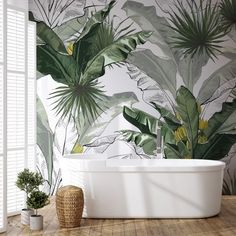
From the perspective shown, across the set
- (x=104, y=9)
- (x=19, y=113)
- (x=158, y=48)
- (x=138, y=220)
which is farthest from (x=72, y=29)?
(x=138, y=220)

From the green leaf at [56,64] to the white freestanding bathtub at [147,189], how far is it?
65.8 inches

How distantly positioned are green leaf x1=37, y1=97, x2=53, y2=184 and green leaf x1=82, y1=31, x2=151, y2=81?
738 mm

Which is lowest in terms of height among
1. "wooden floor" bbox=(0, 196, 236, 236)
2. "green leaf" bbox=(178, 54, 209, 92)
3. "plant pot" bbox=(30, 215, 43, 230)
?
"wooden floor" bbox=(0, 196, 236, 236)

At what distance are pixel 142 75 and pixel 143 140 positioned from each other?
2.82 feet

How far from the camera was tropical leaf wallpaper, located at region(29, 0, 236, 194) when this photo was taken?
638cm

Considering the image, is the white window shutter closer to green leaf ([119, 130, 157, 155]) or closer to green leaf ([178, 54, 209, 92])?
green leaf ([119, 130, 157, 155])

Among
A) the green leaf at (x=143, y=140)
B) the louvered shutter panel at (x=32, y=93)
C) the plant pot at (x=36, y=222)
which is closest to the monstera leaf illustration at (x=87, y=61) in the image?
the louvered shutter panel at (x=32, y=93)

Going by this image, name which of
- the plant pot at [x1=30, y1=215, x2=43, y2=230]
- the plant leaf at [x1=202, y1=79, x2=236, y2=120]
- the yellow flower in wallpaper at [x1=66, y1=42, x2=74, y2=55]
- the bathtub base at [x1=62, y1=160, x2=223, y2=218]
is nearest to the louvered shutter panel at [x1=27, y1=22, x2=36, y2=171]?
the yellow flower in wallpaper at [x1=66, y1=42, x2=74, y2=55]

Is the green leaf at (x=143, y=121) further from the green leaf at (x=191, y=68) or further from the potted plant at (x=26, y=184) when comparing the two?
the potted plant at (x=26, y=184)

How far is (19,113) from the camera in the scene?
18.1 feet

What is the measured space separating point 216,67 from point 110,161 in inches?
73.4

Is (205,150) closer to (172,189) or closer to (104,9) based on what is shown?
(172,189)

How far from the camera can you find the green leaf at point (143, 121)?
6.42 meters

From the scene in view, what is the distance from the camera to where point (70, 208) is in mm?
4895
